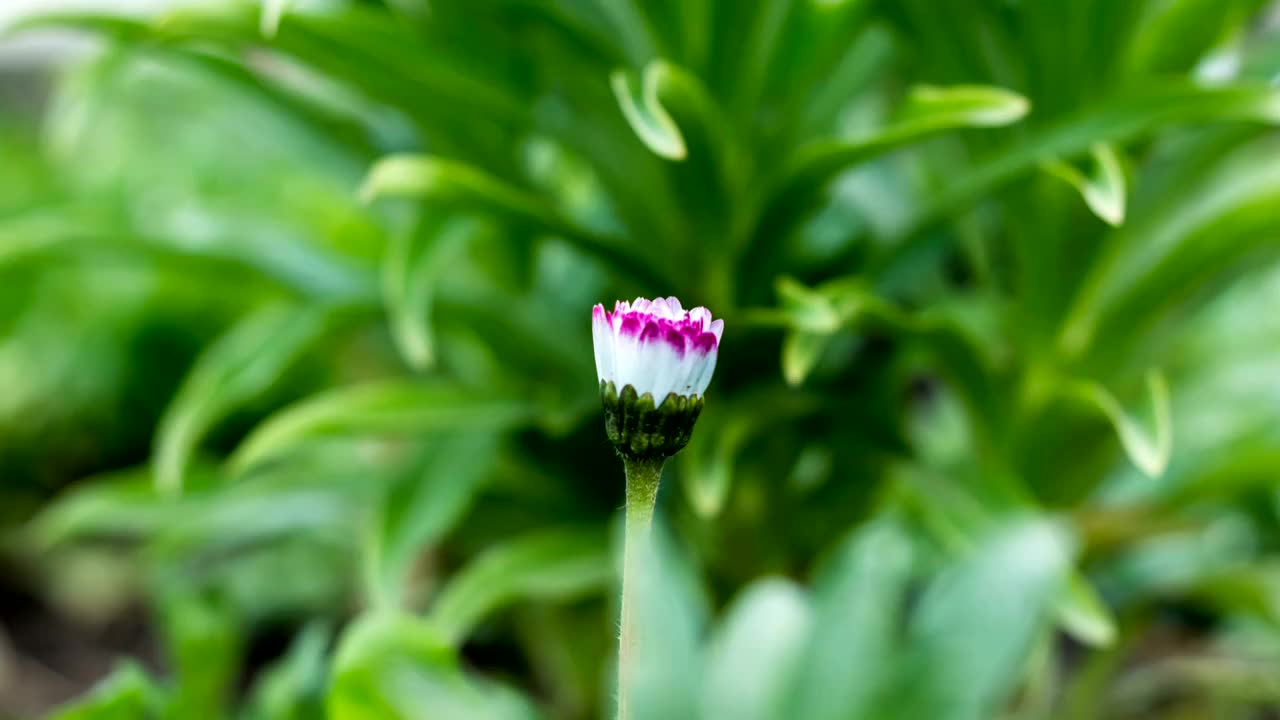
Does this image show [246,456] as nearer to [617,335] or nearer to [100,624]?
[617,335]

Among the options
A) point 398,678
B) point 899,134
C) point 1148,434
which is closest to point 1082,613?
point 1148,434

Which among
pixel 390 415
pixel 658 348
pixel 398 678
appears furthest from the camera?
pixel 390 415

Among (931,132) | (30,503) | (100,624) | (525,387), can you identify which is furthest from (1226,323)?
(30,503)

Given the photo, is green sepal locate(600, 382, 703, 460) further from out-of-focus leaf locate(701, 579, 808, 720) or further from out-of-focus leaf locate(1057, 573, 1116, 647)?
out-of-focus leaf locate(1057, 573, 1116, 647)

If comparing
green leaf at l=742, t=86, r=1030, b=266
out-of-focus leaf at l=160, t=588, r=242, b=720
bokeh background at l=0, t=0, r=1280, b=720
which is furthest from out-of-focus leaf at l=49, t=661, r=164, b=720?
green leaf at l=742, t=86, r=1030, b=266

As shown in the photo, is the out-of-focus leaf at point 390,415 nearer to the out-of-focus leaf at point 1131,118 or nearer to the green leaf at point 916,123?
the green leaf at point 916,123

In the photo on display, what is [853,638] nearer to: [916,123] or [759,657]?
[759,657]

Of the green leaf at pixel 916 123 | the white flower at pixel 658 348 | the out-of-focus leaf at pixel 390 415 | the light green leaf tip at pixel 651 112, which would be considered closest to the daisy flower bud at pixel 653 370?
the white flower at pixel 658 348

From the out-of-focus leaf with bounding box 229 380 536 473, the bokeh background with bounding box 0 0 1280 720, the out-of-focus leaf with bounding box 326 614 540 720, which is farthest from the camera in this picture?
the out-of-focus leaf with bounding box 229 380 536 473
